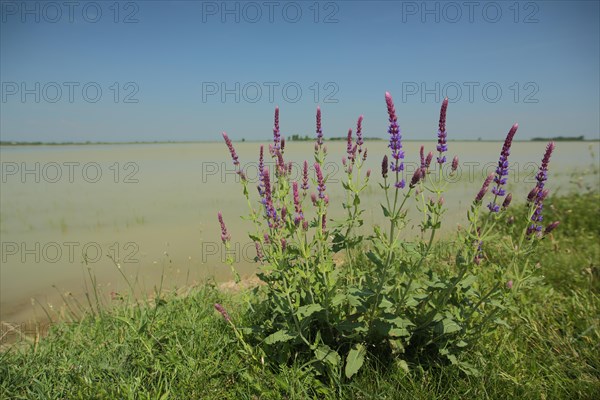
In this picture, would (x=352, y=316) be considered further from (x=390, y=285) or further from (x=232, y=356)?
(x=232, y=356)

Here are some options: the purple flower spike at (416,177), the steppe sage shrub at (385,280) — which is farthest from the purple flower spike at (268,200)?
the purple flower spike at (416,177)

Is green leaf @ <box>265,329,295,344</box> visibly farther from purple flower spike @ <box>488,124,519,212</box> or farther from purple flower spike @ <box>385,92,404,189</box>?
purple flower spike @ <box>488,124,519,212</box>

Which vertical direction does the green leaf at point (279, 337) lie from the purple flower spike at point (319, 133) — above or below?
below

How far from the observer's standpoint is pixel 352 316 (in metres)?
2.44

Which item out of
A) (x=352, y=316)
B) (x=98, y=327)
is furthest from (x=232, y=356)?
(x=98, y=327)

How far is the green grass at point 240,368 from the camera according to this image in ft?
7.27

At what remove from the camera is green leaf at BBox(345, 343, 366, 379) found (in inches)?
86.3

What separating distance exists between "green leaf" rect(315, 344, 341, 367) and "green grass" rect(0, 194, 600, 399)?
155mm

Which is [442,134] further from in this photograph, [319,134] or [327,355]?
[327,355]

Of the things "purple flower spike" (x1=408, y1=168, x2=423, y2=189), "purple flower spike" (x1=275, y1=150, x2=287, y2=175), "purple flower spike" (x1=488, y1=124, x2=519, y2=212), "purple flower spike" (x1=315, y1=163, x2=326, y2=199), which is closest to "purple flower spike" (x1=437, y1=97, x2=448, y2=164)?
"purple flower spike" (x1=408, y1=168, x2=423, y2=189)

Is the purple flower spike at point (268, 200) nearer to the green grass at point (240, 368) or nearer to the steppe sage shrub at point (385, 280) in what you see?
the steppe sage shrub at point (385, 280)

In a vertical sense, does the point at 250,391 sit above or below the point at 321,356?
below

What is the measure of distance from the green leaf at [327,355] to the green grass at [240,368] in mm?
155

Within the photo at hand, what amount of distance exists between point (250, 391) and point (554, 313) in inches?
104
